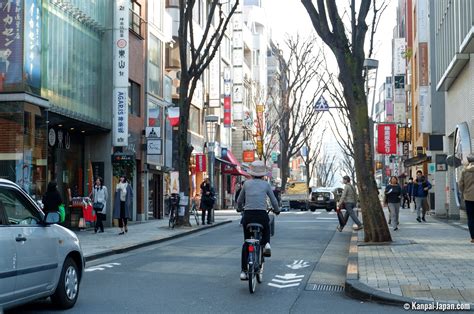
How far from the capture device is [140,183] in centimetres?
2914

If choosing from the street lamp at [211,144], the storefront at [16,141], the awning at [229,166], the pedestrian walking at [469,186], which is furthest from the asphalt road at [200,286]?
the awning at [229,166]

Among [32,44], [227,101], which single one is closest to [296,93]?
[227,101]

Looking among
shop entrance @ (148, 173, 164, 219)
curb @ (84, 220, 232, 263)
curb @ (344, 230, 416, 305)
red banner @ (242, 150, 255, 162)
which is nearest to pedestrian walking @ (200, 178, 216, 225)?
curb @ (84, 220, 232, 263)

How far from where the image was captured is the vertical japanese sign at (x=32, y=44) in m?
17.9

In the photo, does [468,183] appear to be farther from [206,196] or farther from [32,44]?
[206,196]

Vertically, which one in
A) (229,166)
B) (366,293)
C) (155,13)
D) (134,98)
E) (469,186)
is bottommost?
(366,293)

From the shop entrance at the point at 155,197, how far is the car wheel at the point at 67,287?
22.8 meters

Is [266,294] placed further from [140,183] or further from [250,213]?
[140,183]

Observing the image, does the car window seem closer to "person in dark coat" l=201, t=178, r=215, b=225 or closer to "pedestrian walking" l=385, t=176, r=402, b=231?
"pedestrian walking" l=385, t=176, r=402, b=231

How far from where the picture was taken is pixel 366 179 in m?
15.7

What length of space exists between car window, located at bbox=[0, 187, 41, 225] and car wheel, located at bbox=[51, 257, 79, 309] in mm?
809

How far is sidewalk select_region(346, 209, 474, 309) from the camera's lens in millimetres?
8555

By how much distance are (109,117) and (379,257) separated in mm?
14894

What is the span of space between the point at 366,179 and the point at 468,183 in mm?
2244
